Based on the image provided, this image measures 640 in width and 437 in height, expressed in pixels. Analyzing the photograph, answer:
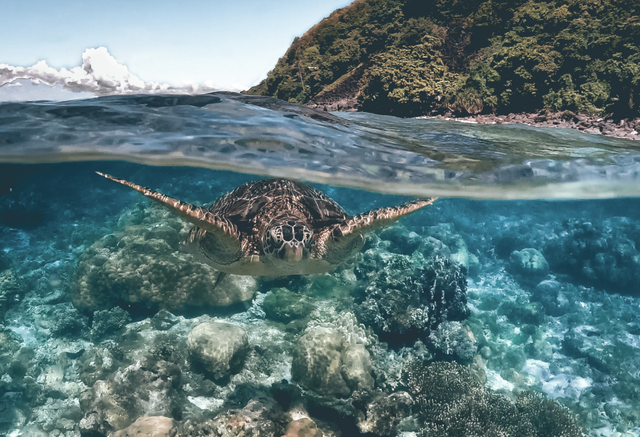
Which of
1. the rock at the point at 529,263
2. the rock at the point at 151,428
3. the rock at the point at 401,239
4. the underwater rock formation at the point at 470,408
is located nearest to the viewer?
the rock at the point at 151,428

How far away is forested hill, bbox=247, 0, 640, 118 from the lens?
10.6 meters

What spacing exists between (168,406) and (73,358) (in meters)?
4.32

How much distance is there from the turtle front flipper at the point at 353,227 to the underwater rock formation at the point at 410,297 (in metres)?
4.02

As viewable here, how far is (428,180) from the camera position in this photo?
35.5 ft

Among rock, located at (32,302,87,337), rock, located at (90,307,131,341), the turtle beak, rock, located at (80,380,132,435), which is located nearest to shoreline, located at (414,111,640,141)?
the turtle beak

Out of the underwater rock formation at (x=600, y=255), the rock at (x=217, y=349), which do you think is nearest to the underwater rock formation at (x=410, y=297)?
the rock at (x=217, y=349)

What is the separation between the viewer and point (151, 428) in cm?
575

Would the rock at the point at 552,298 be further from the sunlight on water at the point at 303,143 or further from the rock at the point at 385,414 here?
the rock at the point at 385,414

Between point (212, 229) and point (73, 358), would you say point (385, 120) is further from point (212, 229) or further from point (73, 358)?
point (73, 358)

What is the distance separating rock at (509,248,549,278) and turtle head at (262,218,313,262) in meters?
13.5

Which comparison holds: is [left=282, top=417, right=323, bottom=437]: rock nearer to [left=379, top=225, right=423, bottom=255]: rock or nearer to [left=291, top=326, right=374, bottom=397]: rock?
[left=291, top=326, right=374, bottom=397]: rock

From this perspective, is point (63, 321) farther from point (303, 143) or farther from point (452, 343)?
point (452, 343)

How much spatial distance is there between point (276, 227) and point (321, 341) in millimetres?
3821

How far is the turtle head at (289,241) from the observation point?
466 cm
